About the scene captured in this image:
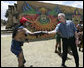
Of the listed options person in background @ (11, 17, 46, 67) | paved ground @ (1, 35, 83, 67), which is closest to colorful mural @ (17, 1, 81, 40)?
paved ground @ (1, 35, 83, 67)

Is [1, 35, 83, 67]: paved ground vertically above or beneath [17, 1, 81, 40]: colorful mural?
beneath

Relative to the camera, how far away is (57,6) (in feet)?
45.7

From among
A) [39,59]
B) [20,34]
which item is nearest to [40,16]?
[39,59]

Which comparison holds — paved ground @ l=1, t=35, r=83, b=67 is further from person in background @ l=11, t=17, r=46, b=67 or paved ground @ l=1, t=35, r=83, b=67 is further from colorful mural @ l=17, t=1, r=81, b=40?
colorful mural @ l=17, t=1, r=81, b=40

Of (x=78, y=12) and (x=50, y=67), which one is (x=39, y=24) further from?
(x=50, y=67)

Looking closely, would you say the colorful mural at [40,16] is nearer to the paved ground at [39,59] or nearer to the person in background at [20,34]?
the paved ground at [39,59]

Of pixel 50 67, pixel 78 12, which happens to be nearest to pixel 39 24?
pixel 78 12

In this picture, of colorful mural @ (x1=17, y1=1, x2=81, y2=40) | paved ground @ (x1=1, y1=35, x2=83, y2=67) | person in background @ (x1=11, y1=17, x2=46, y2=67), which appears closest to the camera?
person in background @ (x1=11, y1=17, x2=46, y2=67)

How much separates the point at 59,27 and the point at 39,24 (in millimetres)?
8123

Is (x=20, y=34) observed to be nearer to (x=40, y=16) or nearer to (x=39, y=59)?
(x=39, y=59)

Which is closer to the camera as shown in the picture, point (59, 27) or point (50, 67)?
point (59, 27)

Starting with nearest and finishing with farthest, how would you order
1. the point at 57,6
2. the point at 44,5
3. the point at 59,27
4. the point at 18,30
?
1. the point at 18,30
2. the point at 59,27
3. the point at 44,5
4. the point at 57,6

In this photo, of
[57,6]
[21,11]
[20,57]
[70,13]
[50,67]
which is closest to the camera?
[20,57]

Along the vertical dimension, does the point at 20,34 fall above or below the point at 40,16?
above
